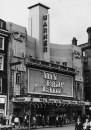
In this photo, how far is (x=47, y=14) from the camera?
51.3 m

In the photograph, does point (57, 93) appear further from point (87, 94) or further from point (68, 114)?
point (87, 94)

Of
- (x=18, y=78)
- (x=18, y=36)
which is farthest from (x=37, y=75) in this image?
(x=18, y=36)

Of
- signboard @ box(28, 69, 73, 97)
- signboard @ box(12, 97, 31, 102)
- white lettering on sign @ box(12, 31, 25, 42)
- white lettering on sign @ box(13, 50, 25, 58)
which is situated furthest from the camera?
signboard @ box(28, 69, 73, 97)

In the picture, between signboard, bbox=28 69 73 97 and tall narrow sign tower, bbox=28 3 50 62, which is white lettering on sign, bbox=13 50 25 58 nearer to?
signboard, bbox=28 69 73 97

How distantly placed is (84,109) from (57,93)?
9.35 m

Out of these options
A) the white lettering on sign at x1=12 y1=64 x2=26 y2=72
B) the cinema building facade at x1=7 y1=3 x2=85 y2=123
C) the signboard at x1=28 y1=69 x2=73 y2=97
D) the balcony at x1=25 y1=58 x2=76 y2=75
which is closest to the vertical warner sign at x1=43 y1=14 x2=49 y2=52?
the cinema building facade at x1=7 y1=3 x2=85 y2=123

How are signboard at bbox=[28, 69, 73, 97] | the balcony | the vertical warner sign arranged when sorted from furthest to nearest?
1. the vertical warner sign
2. signboard at bbox=[28, 69, 73, 97]
3. the balcony

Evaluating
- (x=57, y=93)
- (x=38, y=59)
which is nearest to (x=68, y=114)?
(x=57, y=93)

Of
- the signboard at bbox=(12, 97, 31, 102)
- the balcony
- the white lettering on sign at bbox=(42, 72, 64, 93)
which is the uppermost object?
the balcony

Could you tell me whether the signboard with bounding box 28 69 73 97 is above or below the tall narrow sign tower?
below

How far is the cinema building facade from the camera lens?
44.0 metres

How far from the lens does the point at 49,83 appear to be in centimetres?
4891

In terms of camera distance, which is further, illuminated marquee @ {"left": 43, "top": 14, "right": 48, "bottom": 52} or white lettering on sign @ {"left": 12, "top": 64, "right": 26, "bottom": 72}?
illuminated marquee @ {"left": 43, "top": 14, "right": 48, "bottom": 52}

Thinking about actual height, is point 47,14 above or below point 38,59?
above
